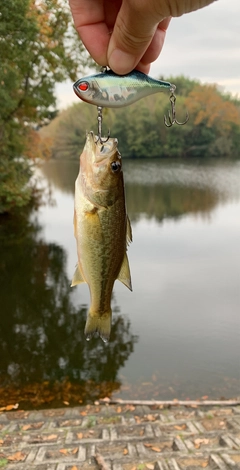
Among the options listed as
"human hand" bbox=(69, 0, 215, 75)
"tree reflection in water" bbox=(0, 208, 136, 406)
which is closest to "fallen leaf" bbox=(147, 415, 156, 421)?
"tree reflection in water" bbox=(0, 208, 136, 406)

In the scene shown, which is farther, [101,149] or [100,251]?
[100,251]

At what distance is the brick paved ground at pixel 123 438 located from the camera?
5.80 metres

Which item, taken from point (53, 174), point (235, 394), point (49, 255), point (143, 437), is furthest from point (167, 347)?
point (53, 174)

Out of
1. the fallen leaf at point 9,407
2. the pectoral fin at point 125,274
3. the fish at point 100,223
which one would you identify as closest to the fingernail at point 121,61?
the fish at point 100,223

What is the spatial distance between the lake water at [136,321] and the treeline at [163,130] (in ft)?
121

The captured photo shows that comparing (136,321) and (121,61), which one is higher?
(136,321)

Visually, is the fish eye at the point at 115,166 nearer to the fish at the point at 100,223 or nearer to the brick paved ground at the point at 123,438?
the fish at the point at 100,223

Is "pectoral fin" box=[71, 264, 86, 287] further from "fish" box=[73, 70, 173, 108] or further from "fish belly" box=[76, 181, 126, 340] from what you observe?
"fish" box=[73, 70, 173, 108]

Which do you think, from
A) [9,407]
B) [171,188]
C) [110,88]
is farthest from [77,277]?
[171,188]

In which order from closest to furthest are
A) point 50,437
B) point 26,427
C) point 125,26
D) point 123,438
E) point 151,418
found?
1. point 125,26
2. point 123,438
3. point 50,437
4. point 26,427
5. point 151,418

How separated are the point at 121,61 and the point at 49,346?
945 centimetres

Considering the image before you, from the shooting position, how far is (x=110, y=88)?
2.19 m

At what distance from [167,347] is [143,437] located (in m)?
3.75

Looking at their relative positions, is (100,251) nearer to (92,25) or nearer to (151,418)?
(92,25)
